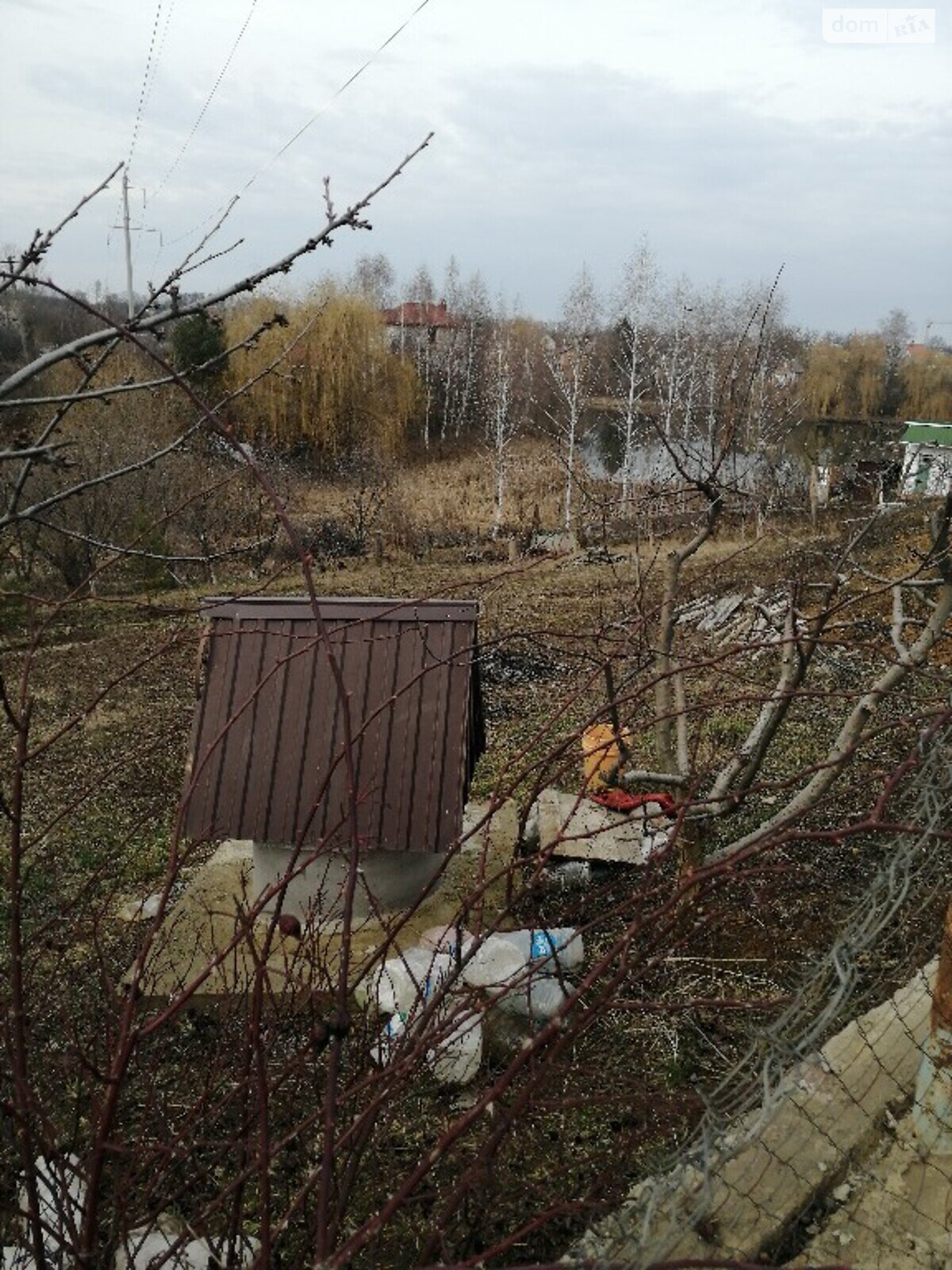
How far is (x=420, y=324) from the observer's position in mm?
38250

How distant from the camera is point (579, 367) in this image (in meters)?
25.8

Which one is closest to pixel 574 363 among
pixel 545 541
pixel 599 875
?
pixel 545 541

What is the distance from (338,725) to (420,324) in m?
35.1

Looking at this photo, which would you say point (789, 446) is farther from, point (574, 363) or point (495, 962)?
point (495, 962)

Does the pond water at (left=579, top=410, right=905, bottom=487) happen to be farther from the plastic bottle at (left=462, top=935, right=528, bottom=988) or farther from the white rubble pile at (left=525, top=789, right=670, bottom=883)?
the plastic bottle at (left=462, top=935, right=528, bottom=988)

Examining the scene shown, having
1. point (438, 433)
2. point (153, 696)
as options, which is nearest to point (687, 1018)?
point (153, 696)

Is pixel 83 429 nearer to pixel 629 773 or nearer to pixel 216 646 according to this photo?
pixel 216 646

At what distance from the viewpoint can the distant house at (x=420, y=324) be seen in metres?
38.1

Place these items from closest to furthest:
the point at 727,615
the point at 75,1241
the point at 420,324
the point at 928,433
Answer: the point at 75,1241 < the point at 727,615 < the point at 928,433 < the point at 420,324

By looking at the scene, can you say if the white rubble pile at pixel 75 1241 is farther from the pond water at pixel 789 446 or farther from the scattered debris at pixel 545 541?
the pond water at pixel 789 446

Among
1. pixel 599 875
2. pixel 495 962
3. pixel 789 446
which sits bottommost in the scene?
pixel 599 875

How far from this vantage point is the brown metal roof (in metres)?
5.45

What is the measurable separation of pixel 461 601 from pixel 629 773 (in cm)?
155

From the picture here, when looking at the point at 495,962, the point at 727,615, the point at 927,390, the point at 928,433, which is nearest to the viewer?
the point at 495,962
